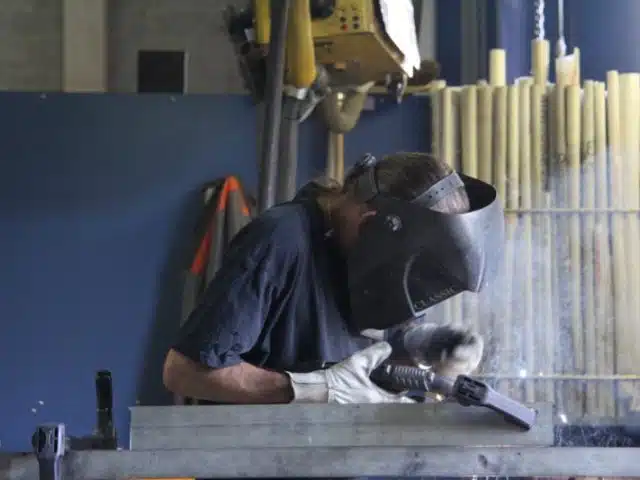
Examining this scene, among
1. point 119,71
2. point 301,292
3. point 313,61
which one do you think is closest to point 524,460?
point 301,292

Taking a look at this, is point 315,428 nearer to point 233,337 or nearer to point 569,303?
point 233,337

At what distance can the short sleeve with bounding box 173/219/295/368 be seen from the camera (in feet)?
5.22

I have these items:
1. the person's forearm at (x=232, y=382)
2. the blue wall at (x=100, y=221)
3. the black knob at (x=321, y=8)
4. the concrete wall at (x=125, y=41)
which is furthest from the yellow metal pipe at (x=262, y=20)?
the concrete wall at (x=125, y=41)

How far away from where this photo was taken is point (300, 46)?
8.66ft

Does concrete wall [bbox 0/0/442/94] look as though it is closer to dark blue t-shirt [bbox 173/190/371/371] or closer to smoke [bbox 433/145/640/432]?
smoke [bbox 433/145/640/432]

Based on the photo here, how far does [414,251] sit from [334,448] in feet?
1.81

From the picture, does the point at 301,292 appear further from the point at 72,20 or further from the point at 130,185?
the point at 72,20

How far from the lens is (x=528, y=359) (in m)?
3.20

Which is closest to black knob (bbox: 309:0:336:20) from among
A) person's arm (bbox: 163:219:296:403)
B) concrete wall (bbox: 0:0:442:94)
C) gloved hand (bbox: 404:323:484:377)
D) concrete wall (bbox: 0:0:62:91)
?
gloved hand (bbox: 404:323:484:377)

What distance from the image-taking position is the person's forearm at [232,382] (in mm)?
1592

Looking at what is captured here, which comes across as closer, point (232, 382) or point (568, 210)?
point (232, 382)

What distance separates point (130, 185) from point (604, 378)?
169 centimetres

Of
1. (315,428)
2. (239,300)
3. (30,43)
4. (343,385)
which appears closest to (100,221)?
(30,43)

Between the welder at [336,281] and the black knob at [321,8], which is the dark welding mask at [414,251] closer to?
the welder at [336,281]
